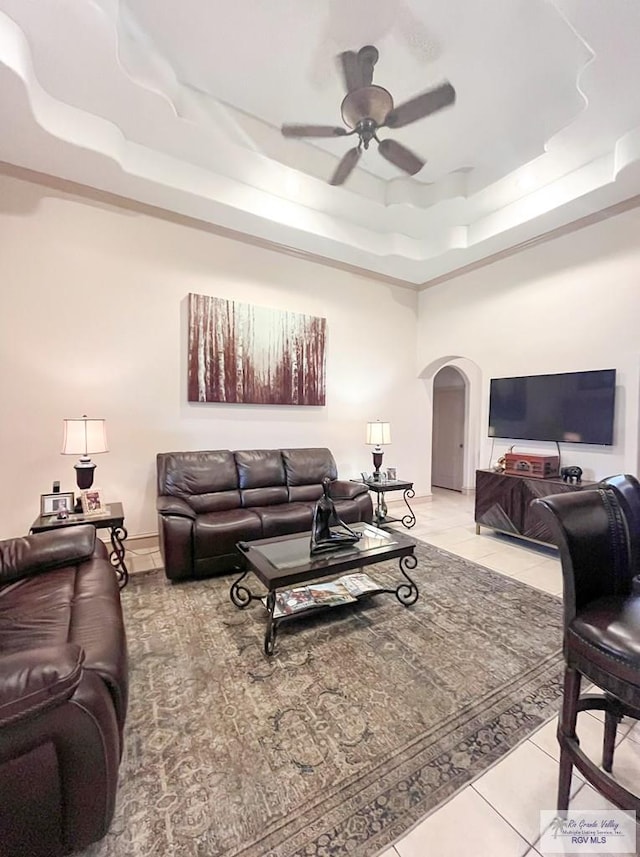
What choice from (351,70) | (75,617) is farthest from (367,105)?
(75,617)

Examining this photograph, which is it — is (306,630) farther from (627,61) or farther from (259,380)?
(627,61)

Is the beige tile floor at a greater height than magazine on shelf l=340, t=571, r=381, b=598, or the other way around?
magazine on shelf l=340, t=571, r=381, b=598

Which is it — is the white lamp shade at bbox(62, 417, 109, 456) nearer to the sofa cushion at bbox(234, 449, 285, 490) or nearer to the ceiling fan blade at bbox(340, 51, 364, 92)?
the sofa cushion at bbox(234, 449, 285, 490)

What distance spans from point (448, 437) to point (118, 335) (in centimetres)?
590

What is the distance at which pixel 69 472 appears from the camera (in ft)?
11.5

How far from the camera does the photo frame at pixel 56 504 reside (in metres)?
3.00

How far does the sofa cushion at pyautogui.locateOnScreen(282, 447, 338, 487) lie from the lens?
4219 millimetres

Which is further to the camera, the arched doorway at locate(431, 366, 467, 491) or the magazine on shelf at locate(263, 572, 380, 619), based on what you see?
the arched doorway at locate(431, 366, 467, 491)

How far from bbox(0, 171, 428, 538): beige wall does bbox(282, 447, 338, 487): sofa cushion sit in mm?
345

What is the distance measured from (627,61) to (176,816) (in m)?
4.55

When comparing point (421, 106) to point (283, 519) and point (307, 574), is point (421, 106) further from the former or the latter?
point (283, 519)

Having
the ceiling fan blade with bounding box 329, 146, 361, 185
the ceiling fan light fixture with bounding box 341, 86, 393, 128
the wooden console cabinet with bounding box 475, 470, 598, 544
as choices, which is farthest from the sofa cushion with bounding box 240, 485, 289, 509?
the ceiling fan light fixture with bounding box 341, 86, 393, 128

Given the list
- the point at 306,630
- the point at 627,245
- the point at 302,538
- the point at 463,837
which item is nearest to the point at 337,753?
the point at 463,837

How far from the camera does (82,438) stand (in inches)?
115
